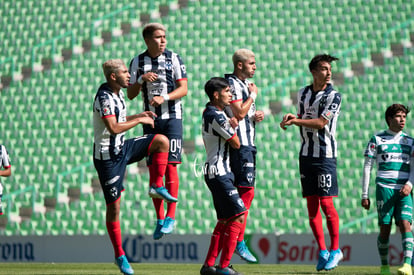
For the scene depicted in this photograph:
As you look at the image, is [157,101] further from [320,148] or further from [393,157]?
[393,157]

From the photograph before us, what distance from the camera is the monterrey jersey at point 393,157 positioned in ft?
23.7

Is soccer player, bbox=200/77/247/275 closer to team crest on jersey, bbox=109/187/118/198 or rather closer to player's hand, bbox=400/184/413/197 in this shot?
team crest on jersey, bbox=109/187/118/198

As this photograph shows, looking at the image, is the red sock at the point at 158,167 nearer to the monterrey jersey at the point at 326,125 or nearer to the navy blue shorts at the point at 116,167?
the navy blue shorts at the point at 116,167

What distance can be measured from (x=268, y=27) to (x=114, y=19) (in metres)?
3.35

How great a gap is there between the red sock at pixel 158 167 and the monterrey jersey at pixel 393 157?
6.82 ft

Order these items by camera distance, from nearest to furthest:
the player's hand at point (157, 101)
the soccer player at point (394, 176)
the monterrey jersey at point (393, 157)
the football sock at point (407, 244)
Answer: the player's hand at point (157, 101)
the football sock at point (407, 244)
the soccer player at point (394, 176)
the monterrey jersey at point (393, 157)

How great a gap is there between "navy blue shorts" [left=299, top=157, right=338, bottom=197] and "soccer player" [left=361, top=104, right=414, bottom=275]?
42cm

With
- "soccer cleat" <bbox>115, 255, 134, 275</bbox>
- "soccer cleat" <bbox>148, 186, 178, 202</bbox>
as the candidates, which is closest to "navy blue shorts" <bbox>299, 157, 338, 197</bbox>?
"soccer cleat" <bbox>148, 186, 178, 202</bbox>

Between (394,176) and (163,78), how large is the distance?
2.43 meters

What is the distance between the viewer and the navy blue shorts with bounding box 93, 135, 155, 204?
660cm

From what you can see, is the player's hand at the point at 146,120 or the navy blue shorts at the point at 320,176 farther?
the navy blue shorts at the point at 320,176

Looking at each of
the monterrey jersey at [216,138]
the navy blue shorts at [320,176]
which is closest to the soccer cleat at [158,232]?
the monterrey jersey at [216,138]

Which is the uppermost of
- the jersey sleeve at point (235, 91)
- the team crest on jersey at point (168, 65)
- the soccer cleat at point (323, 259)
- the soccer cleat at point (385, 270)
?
the team crest on jersey at point (168, 65)

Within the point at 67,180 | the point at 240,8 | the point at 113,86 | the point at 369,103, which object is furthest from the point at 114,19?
the point at 113,86
